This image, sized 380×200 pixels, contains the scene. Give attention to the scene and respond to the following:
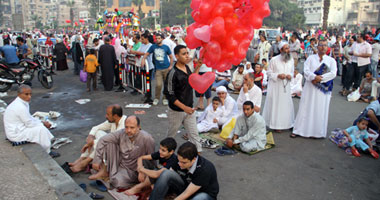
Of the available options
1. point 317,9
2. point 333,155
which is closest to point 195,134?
point 333,155

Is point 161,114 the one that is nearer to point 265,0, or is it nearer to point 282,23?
point 265,0

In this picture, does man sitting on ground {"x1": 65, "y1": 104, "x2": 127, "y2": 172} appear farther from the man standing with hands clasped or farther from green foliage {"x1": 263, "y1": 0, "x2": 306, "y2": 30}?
green foliage {"x1": 263, "y1": 0, "x2": 306, "y2": 30}

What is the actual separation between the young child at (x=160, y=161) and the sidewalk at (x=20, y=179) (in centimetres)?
98

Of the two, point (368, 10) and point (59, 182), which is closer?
point (59, 182)

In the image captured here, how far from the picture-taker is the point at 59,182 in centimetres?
390

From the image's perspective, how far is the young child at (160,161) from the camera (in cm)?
377

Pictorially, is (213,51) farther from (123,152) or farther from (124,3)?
(124,3)

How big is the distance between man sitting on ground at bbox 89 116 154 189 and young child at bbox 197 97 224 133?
2361 millimetres

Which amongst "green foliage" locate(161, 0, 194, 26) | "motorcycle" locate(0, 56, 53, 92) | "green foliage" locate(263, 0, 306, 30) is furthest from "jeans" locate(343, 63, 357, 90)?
"green foliage" locate(161, 0, 194, 26)

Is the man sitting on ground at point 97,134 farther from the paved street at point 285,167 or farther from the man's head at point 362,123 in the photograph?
the man's head at point 362,123

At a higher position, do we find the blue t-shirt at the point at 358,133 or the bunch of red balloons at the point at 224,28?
the bunch of red balloons at the point at 224,28

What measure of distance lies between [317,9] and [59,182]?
285 ft

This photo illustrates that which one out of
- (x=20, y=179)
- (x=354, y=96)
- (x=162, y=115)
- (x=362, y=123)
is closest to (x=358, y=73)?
(x=354, y=96)

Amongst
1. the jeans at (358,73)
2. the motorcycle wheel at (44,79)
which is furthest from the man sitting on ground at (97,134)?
the jeans at (358,73)
